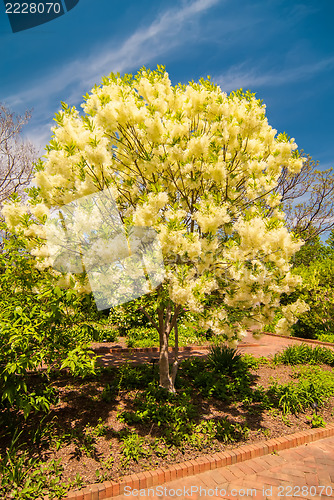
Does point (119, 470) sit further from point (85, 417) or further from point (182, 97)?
point (182, 97)

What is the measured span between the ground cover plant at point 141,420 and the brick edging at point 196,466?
5.1 inches

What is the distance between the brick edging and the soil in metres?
0.11

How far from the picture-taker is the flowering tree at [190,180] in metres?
4.00

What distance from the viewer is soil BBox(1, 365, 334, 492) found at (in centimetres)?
379

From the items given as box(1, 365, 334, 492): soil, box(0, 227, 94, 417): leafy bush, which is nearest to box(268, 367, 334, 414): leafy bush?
box(1, 365, 334, 492): soil

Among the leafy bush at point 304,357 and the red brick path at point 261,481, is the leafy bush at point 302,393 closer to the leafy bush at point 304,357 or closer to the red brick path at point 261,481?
the red brick path at point 261,481

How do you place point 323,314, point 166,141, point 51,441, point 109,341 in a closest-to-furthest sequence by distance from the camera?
1. point 51,441
2. point 166,141
3. point 109,341
4. point 323,314

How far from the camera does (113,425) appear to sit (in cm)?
464

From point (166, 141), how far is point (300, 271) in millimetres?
10369

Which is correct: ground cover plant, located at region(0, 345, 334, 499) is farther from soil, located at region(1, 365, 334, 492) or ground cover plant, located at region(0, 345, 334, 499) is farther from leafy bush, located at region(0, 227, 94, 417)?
leafy bush, located at region(0, 227, 94, 417)

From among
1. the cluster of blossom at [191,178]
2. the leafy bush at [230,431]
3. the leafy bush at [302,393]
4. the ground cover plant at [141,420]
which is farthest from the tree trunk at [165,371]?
the leafy bush at [302,393]

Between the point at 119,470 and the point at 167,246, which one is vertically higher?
the point at 167,246

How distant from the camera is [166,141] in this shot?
4.63 metres

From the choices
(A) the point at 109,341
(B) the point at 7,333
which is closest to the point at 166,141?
(B) the point at 7,333
